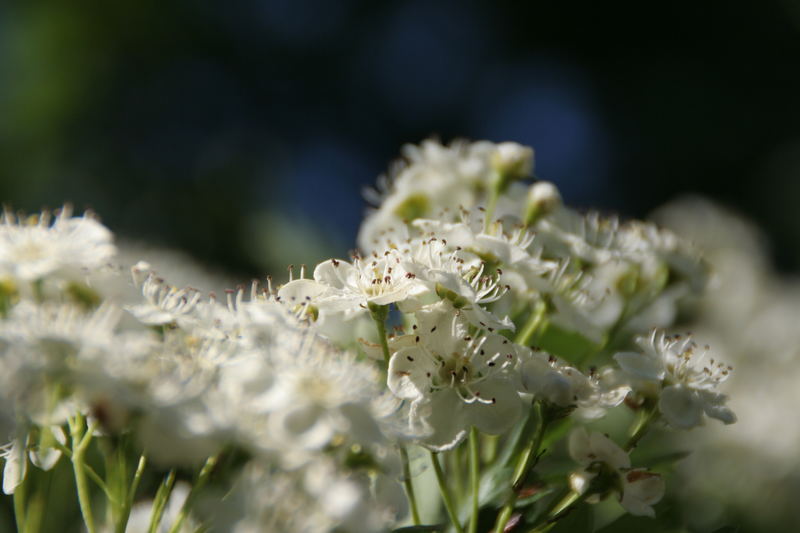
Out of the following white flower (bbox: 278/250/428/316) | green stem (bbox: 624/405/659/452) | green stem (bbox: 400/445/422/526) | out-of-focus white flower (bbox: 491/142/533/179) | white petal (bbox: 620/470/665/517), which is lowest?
white petal (bbox: 620/470/665/517)

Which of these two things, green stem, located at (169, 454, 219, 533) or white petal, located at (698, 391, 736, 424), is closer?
green stem, located at (169, 454, 219, 533)

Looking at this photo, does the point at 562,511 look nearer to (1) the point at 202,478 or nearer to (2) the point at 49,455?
(1) the point at 202,478

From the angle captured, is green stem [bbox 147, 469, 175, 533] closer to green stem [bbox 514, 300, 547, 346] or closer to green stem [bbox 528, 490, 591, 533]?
green stem [bbox 528, 490, 591, 533]

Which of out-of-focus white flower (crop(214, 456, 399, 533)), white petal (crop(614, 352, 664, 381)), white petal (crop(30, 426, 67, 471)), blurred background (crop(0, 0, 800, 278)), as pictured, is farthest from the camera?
blurred background (crop(0, 0, 800, 278))

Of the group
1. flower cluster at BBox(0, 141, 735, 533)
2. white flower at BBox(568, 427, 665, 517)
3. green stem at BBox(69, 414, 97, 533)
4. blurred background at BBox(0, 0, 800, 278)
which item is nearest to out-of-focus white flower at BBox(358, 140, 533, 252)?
flower cluster at BBox(0, 141, 735, 533)

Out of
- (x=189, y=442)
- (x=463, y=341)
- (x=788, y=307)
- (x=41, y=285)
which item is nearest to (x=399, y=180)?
(x=463, y=341)

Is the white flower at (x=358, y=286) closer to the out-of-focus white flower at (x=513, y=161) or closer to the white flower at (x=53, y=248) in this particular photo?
the white flower at (x=53, y=248)

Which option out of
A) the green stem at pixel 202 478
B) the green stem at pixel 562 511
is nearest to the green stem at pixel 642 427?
the green stem at pixel 562 511

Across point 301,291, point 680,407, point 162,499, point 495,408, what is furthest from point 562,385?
point 162,499
